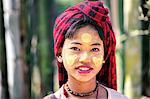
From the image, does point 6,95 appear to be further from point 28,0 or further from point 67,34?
point 67,34

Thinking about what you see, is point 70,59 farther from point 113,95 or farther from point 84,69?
point 113,95

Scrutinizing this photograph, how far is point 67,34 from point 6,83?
2.38 meters

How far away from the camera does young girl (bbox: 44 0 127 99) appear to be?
1.29m

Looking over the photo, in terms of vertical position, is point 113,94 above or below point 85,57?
below

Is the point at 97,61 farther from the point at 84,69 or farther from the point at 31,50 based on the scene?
the point at 31,50

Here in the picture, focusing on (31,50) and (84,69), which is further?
(31,50)

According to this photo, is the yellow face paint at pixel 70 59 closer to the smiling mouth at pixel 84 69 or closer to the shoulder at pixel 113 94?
Answer: the smiling mouth at pixel 84 69

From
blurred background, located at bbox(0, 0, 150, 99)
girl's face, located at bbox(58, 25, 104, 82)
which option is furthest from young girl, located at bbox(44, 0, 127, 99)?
blurred background, located at bbox(0, 0, 150, 99)

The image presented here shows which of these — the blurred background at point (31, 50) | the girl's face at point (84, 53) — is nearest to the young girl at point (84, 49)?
the girl's face at point (84, 53)

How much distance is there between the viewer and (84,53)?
129 centimetres

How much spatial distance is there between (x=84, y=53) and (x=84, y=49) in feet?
0.04

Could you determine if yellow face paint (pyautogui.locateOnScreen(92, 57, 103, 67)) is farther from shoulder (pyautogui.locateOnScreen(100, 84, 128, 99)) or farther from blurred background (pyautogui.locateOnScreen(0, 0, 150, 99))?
blurred background (pyautogui.locateOnScreen(0, 0, 150, 99))

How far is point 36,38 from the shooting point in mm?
3619

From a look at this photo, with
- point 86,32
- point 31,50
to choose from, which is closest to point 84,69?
point 86,32
